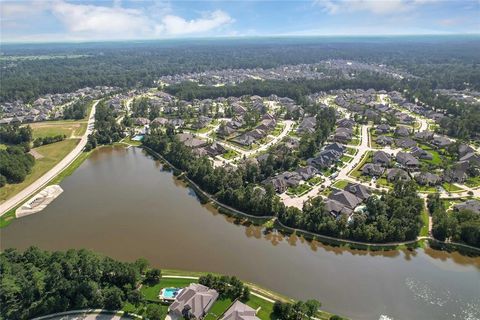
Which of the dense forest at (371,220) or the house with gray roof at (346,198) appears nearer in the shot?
the dense forest at (371,220)

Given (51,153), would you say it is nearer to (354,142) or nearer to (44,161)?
(44,161)

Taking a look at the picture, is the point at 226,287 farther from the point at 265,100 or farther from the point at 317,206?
the point at 265,100

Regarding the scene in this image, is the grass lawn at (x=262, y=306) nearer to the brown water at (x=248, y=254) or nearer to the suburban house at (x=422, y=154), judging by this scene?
the brown water at (x=248, y=254)

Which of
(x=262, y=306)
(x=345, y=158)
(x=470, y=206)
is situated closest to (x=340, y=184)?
(x=345, y=158)

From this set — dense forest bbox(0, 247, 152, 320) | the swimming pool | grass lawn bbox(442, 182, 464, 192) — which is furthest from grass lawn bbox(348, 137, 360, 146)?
dense forest bbox(0, 247, 152, 320)

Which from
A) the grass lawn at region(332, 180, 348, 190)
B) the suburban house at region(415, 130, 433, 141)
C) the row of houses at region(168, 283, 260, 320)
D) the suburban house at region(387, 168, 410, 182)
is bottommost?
the row of houses at region(168, 283, 260, 320)

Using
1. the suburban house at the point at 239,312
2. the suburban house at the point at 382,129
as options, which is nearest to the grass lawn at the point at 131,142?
the suburban house at the point at 239,312

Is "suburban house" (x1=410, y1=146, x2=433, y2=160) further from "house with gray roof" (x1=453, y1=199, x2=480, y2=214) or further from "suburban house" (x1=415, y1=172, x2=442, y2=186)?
"house with gray roof" (x1=453, y1=199, x2=480, y2=214)
